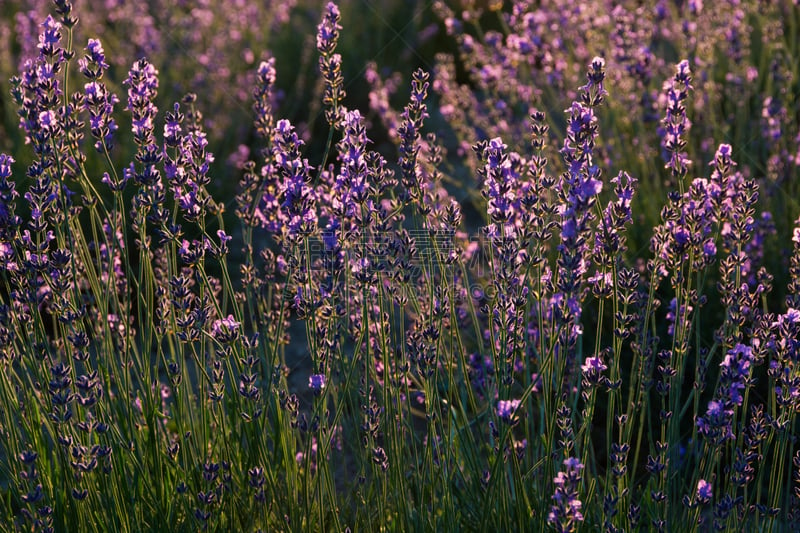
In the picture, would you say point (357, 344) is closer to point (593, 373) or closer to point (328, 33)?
point (593, 373)

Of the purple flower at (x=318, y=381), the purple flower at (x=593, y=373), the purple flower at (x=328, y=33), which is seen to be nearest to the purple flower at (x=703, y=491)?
the purple flower at (x=593, y=373)

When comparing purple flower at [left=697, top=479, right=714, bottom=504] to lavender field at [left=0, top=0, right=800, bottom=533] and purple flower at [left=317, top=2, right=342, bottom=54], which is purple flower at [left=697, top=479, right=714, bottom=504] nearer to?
lavender field at [left=0, top=0, right=800, bottom=533]

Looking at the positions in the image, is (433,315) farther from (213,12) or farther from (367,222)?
(213,12)

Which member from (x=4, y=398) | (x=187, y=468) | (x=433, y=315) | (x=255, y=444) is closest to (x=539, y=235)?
(x=433, y=315)

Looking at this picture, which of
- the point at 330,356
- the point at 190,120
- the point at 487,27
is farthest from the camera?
the point at 487,27

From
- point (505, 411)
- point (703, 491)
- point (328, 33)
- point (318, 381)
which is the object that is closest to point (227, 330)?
point (318, 381)

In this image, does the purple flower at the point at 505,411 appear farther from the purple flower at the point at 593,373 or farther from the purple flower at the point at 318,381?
the purple flower at the point at 318,381

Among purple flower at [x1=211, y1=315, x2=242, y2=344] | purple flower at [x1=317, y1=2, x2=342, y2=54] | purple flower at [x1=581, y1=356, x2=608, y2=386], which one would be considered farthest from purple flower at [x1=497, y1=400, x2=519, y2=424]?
purple flower at [x1=317, y1=2, x2=342, y2=54]

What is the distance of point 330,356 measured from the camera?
6.99 ft

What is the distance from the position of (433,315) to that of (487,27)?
7967mm

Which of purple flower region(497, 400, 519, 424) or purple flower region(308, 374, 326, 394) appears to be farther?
purple flower region(308, 374, 326, 394)

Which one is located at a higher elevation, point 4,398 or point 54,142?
point 54,142

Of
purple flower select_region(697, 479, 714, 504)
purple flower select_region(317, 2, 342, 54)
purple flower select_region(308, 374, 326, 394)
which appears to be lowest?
purple flower select_region(697, 479, 714, 504)

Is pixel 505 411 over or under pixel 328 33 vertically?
under
